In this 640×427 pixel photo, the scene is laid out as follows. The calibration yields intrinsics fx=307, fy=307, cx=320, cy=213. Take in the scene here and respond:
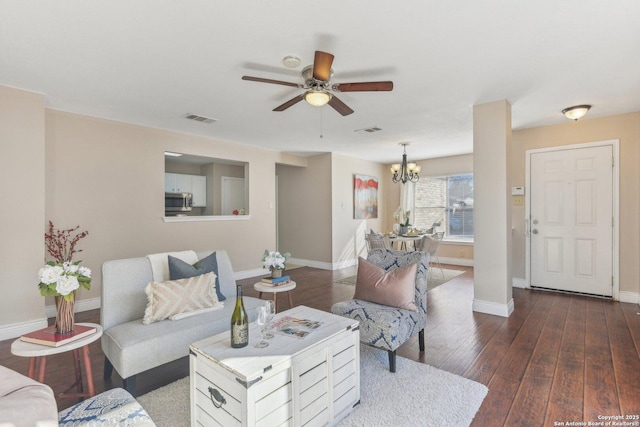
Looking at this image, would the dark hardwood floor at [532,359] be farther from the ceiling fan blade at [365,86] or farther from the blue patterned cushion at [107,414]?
the ceiling fan blade at [365,86]

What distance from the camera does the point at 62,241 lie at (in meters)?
3.80

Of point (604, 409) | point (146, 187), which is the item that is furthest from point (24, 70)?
point (604, 409)

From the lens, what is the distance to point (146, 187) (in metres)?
4.54

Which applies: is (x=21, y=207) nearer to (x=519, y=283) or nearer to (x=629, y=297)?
(x=519, y=283)

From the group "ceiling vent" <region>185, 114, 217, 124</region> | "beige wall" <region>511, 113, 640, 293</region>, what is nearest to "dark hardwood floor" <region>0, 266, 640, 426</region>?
"beige wall" <region>511, 113, 640, 293</region>

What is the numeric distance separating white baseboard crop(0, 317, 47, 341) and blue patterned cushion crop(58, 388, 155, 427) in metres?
2.72

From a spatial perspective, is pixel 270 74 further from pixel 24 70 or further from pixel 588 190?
pixel 588 190

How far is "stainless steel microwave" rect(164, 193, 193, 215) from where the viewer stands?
6.18 metres

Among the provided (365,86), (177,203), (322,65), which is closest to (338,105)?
(365,86)

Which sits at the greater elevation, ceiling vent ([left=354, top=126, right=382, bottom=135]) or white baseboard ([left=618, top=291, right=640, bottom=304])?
ceiling vent ([left=354, top=126, right=382, bottom=135])

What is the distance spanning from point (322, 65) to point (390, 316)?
6.37 feet

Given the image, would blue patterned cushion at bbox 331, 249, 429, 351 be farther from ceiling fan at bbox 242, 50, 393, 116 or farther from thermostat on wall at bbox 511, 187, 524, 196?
thermostat on wall at bbox 511, 187, 524, 196

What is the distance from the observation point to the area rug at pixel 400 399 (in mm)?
1841

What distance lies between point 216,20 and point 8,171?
2.82 metres
